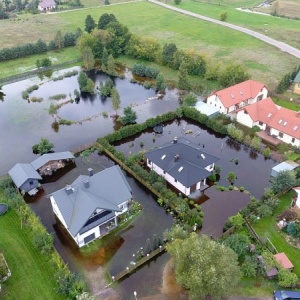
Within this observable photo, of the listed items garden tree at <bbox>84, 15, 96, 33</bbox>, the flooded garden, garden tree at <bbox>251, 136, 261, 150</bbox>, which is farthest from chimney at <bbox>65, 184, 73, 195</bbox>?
garden tree at <bbox>84, 15, 96, 33</bbox>

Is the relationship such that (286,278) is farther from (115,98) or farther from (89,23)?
(89,23)

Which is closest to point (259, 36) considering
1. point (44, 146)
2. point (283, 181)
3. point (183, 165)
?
point (283, 181)

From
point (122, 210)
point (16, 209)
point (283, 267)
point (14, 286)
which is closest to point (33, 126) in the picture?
point (16, 209)

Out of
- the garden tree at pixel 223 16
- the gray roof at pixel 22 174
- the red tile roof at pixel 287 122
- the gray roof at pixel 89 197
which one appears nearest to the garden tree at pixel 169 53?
the red tile roof at pixel 287 122

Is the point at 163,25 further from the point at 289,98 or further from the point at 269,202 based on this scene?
the point at 269,202

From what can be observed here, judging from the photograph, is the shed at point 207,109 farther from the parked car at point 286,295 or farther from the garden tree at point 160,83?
the parked car at point 286,295

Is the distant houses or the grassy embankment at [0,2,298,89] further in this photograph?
the grassy embankment at [0,2,298,89]

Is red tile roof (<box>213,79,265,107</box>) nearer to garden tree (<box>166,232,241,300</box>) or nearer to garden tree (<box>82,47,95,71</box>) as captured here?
garden tree (<box>82,47,95,71</box>)
